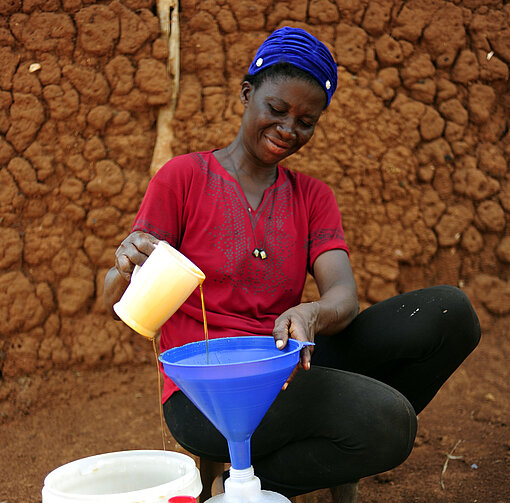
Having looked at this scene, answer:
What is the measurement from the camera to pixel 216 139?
2.95 m

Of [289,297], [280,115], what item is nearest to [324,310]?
[289,297]

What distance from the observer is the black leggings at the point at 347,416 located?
1.56 metres

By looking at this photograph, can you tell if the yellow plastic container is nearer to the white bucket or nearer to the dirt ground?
the white bucket

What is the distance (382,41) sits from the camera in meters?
3.11

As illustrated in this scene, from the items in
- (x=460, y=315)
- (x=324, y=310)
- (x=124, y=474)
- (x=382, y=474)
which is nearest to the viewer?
(x=124, y=474)

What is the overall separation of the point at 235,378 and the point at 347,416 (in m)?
0.44

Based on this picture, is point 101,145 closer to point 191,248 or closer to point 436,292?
point 191,248

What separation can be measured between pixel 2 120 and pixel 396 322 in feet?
6.27

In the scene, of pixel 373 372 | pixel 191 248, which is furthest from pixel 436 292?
pixel 191 248

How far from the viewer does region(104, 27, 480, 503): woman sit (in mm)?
1597

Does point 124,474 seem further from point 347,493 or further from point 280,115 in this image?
point 280,115

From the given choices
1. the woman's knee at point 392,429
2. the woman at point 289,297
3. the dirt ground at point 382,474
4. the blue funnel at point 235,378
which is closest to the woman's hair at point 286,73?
the woman at point 289,297

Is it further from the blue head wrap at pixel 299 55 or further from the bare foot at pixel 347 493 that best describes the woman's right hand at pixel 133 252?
the bare foot at pixel 347 493

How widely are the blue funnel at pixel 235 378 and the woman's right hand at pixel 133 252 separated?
0.22 metres
